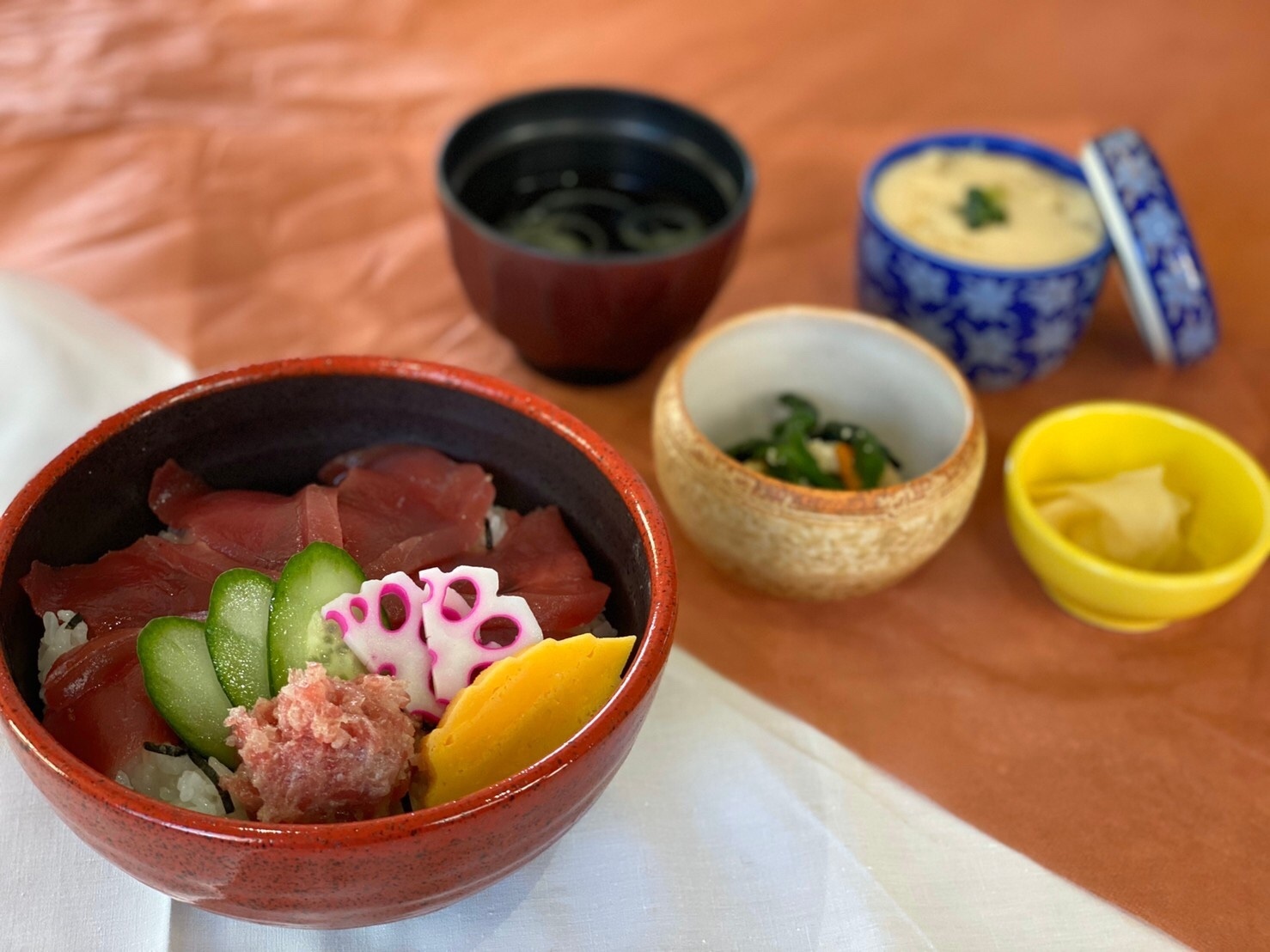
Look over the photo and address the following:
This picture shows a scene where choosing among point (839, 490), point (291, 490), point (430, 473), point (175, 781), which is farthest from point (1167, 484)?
point (175, 781)

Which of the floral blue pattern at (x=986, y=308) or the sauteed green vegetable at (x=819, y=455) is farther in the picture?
the floral blue pattern at (x=986, y=308)

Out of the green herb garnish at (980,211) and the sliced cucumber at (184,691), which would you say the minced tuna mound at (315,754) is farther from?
the green herb garnish at (980,211)

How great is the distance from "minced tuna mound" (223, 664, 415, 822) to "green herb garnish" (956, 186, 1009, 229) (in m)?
1.06

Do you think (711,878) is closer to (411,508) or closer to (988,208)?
(411,508)

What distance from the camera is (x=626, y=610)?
0.88 m

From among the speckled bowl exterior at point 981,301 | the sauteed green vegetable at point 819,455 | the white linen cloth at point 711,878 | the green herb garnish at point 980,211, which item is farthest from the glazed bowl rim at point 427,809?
the green herb garnish at point 980,211

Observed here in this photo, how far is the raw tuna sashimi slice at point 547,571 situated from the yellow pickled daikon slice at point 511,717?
109 mm

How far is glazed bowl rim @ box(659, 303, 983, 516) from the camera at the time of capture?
100 cm

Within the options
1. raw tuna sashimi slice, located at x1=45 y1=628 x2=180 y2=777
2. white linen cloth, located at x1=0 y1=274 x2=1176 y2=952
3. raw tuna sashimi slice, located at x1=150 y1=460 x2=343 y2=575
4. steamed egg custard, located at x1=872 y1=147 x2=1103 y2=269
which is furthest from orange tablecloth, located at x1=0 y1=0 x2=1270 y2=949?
raw tuna sashimi slice, located at x1=45 y1=628 x2=180 y2=777

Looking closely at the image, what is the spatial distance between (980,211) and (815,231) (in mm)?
337

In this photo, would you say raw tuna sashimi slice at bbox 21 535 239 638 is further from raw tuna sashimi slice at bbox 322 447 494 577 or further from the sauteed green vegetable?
the sauteed green vegetable

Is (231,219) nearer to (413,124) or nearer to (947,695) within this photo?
(413,124)

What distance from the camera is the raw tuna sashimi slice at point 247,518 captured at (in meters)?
0.87

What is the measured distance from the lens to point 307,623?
77 cm
